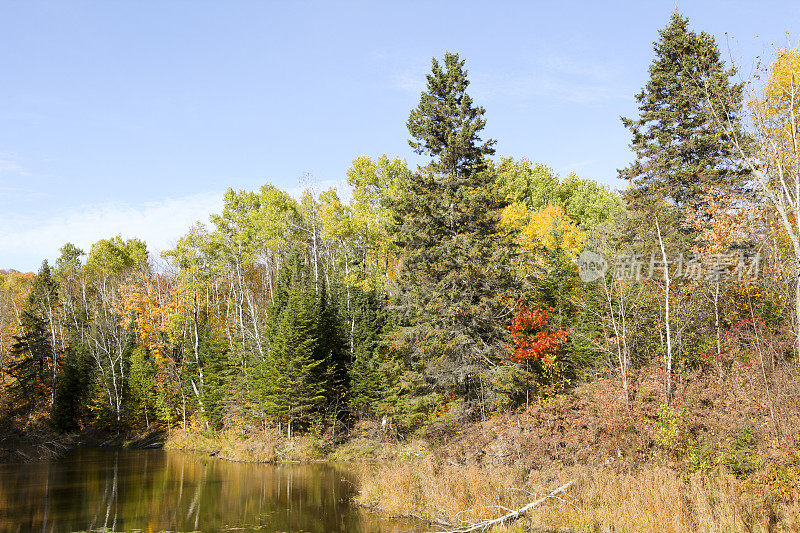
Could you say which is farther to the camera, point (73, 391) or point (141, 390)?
point (73, 391)

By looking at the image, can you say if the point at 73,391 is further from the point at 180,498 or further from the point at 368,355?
the point at 180,498

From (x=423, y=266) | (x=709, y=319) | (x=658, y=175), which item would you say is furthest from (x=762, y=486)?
(x=658, y=175)

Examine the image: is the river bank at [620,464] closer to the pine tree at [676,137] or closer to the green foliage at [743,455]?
the green foliage at [743,455]

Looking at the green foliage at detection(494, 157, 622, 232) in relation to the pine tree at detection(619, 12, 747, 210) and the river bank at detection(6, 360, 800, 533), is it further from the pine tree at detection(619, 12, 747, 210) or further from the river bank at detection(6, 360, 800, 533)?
the river bank at detection(6, 360, 800, 533)

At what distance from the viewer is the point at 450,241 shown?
25.4 meters

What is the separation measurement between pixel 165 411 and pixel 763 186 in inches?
1805

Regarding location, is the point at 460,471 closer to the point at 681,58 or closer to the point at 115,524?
the point at 115,524

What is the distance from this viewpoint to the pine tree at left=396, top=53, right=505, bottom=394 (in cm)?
2512

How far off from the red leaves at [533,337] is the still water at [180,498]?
33.6 feet

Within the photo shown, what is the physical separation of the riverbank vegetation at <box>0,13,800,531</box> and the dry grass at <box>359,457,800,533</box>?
3.6 inches

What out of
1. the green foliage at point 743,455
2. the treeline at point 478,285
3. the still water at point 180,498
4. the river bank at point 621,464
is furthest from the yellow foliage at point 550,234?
the green foliage at point 743,455

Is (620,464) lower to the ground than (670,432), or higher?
lower

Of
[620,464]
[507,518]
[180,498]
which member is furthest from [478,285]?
[180,498]

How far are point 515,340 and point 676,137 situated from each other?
1374 cm
